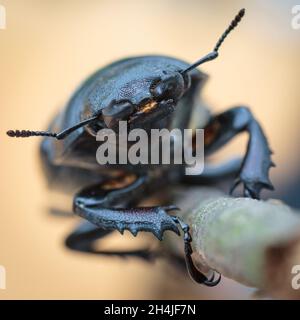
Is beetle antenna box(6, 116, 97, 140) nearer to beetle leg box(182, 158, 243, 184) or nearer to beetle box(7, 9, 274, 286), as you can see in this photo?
beetle box(7, 9, 274, 286)

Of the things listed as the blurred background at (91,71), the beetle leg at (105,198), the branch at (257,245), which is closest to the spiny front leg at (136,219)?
the beetle leg at (105,198)

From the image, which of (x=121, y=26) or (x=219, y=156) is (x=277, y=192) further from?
(x=121, y=26)

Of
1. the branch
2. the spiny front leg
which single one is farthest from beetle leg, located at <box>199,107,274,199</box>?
the branch

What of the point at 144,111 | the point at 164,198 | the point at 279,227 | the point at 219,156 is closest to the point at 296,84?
the point at 219,156

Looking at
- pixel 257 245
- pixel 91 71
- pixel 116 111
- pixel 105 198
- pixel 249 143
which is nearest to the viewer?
pixel 257 245

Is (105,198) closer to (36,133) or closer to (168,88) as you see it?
(36,133)

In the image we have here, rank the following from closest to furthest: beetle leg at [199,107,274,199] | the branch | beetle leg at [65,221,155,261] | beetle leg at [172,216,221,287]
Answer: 1. the branch
2. beetle leg at [172,216,221,287]
3. beetle leg at [199,107,274,199]
4. beetle leg at [65,221,155,261]

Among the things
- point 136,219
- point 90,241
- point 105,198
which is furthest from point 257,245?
point 90,241

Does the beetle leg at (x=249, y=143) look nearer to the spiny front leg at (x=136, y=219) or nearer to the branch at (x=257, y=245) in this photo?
the spiny front leg at (x=136, y=219)
